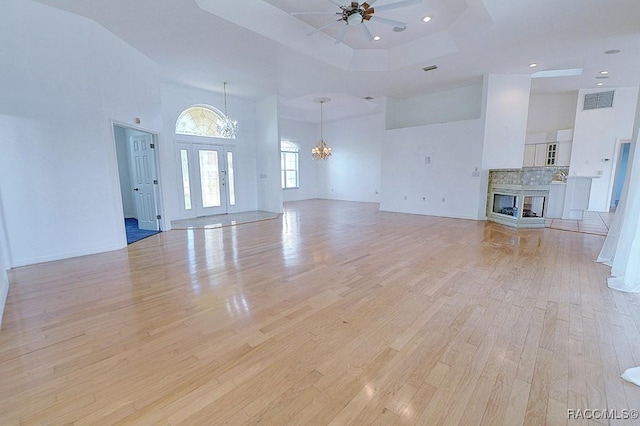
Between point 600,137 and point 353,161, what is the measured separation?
25.6 ft

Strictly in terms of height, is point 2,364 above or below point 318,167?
below

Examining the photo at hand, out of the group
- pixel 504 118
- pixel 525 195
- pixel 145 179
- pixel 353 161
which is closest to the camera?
pixel 525 195

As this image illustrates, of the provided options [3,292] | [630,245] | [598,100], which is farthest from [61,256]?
[598,100]

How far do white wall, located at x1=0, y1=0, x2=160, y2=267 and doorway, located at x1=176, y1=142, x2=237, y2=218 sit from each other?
2.97 meters

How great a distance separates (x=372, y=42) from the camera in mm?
5656

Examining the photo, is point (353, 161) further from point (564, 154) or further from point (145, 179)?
point (145, 179)

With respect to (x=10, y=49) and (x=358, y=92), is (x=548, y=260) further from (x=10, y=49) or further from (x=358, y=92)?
(x=10, y=49)

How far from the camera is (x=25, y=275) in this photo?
11.1 feet

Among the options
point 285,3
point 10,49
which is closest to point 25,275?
point 10,49

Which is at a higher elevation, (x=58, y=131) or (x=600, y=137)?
(x=600, y=137)

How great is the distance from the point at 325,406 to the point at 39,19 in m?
5.70

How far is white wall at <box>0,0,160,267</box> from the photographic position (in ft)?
11.5

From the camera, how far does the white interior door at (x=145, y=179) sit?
5.80m

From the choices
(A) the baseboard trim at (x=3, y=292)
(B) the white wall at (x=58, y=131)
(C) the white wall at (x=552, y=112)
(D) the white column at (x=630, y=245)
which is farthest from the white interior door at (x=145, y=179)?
(C) the white wall at (x=552, y=112)
